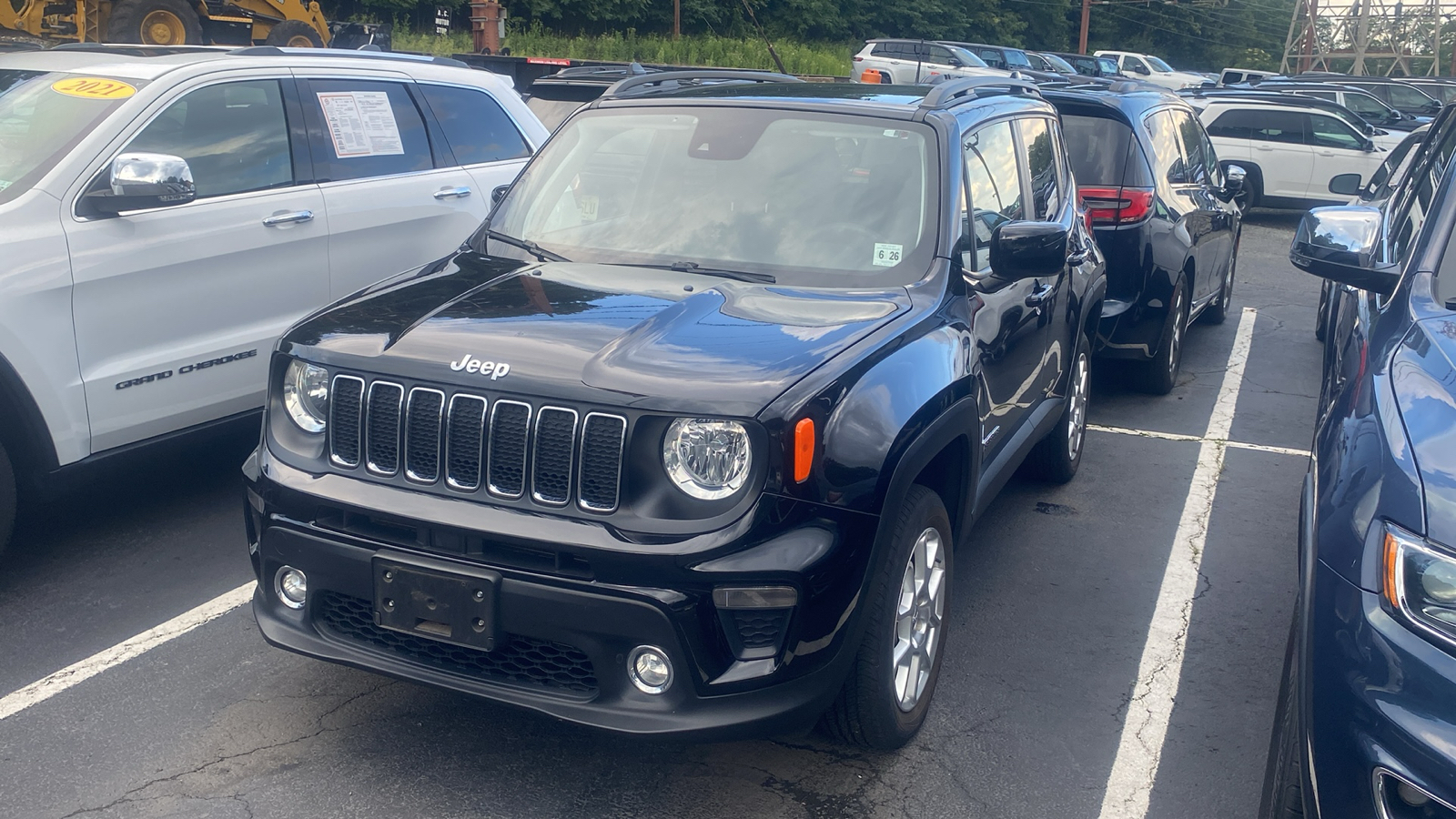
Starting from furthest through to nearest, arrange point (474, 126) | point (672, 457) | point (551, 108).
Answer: point (551, 108) < point (474, 126) < point (672, 457)

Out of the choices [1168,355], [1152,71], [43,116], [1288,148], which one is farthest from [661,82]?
[1152,71]

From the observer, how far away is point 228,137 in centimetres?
527

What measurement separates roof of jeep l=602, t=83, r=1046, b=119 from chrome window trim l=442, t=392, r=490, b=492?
6.04 feet

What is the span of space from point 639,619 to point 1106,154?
522 cm

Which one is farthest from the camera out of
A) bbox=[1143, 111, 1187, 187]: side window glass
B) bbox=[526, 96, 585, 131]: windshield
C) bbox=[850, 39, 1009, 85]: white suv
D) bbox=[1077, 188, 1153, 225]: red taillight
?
bbox=[850, 39, 1009, 85]: white suv

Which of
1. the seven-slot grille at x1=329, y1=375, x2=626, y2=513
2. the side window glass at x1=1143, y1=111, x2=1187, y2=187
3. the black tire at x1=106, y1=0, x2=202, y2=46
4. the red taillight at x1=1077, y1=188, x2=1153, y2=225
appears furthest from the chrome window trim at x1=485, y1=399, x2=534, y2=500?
the black tire at x1=106, y1=0, x2=202, y2=46

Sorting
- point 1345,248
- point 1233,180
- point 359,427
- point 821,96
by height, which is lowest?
point 359,427

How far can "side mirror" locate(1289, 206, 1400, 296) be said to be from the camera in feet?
11.8

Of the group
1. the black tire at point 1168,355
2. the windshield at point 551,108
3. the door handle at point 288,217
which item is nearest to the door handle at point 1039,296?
the black tire at point 1168,355

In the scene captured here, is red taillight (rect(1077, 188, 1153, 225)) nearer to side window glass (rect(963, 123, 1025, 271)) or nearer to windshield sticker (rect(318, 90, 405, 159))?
side window glass (rect(963, 123, 1025, 271))

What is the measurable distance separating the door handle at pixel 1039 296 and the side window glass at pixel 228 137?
Answer: 3.19m

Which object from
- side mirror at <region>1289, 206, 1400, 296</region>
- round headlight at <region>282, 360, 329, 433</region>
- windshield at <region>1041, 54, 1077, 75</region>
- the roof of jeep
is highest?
windshield at <region>1041, 54, 1077, 75</region>

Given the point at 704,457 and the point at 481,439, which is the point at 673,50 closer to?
the point at 481,439

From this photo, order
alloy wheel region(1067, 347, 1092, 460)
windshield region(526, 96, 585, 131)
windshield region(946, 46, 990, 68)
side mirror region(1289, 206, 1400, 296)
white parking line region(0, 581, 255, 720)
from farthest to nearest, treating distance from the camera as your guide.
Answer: windshield region(946, 46, 990, 68)
windshield region(526, 96, 585, 131)
alloy wheel region(1067, 347, 1092, 460)
white parking line region(0, 581, 255, 720)
side mirror region(1289, 206, 1400, 296)
